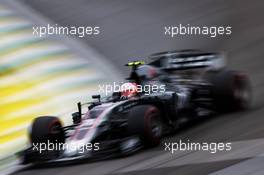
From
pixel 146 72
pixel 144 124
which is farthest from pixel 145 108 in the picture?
pixel 146 72

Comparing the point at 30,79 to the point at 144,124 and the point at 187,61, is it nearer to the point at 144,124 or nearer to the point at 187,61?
the point at 187,61

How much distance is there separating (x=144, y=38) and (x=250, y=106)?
4.15m

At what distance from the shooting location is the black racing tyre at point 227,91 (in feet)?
28.3

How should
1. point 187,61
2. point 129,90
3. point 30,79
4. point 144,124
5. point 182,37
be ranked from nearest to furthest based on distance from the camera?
point 144,124
point 129,90
point 187,61
point 30,79
point 182,37

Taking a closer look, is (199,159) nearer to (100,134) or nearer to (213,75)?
(100,134)

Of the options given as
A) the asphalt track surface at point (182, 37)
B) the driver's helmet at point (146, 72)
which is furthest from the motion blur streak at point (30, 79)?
the driver's helmet at point (146, 72)

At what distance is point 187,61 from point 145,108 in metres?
2.20

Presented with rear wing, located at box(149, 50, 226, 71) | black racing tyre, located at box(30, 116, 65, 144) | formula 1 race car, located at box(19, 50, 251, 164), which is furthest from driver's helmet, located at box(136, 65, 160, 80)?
black racing tyre, located at box(30, 116, 65, 144)

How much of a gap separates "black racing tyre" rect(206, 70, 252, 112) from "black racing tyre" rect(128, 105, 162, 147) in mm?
1598

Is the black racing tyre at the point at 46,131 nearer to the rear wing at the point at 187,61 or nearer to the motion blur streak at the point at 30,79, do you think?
the motion blur streak at the point at 30,79

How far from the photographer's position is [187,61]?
9289 mm

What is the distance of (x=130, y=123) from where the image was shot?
23.6ft

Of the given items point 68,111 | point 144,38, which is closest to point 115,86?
point 68,111

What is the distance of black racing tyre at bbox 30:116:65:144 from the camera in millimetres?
7672
